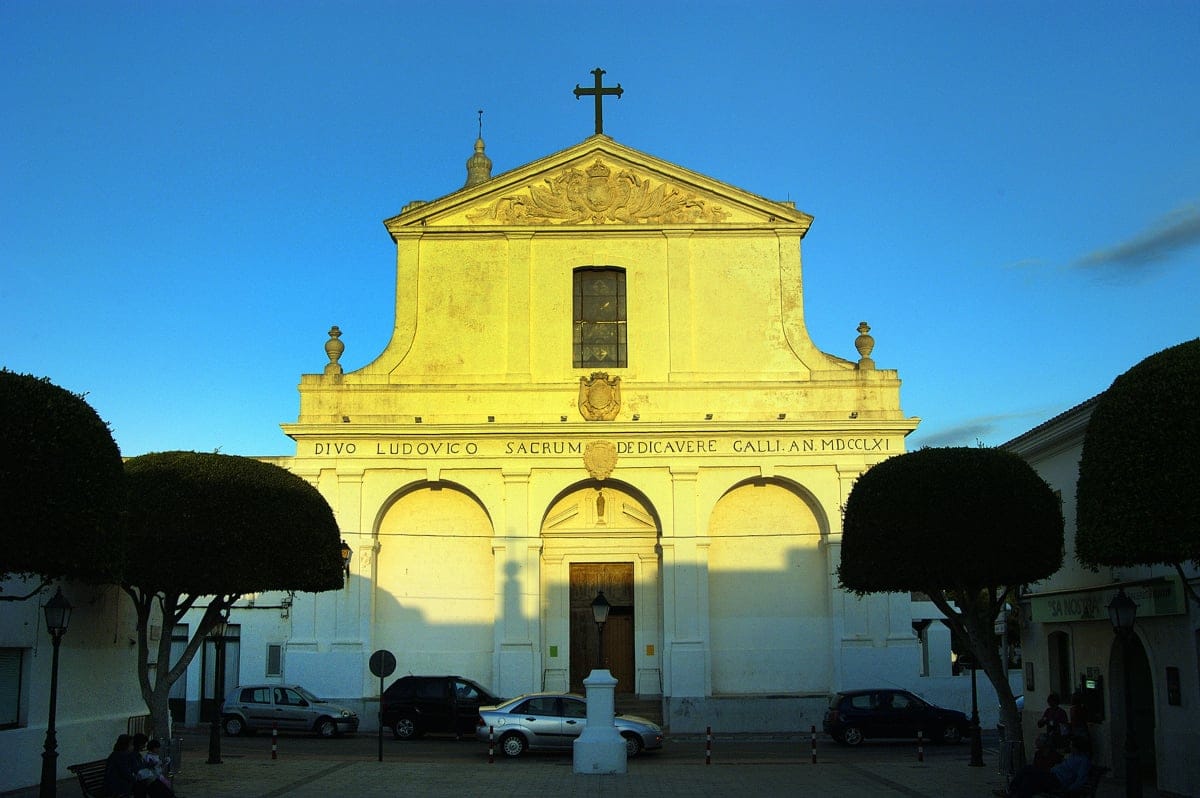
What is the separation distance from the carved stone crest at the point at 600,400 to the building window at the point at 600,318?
1.07m

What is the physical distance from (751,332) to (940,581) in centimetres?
1399

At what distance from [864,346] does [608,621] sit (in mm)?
9798

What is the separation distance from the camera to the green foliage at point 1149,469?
13797 mm

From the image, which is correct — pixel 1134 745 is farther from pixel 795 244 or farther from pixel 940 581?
pixel 795 244

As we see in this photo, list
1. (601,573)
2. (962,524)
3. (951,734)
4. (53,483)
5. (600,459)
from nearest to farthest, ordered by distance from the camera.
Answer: (53,483), (962,524), (951,734), (600,459), (601,573)

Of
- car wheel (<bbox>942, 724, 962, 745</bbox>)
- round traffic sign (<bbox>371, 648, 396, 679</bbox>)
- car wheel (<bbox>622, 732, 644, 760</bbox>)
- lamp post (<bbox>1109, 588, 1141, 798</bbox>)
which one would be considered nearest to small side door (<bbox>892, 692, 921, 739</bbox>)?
car wheel (<bbox>942, 724, 962, 745</bbox>)

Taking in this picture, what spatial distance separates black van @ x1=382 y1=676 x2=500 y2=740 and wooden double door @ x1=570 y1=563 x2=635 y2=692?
3.48 metres

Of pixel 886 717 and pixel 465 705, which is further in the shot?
pixel 465 705

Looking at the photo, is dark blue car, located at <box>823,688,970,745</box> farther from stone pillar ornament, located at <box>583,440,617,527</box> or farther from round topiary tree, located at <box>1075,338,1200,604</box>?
round topiary tree, located at <box>1075,338,1200,604</box>

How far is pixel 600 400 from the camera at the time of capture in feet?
104

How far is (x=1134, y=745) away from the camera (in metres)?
15.8

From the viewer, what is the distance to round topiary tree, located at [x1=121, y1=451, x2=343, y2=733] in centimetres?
1938

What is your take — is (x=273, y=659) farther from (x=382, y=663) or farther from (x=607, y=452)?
(x=607, y=452)

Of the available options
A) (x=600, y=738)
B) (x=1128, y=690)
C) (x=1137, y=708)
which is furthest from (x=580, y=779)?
(x=1137, y=708)
